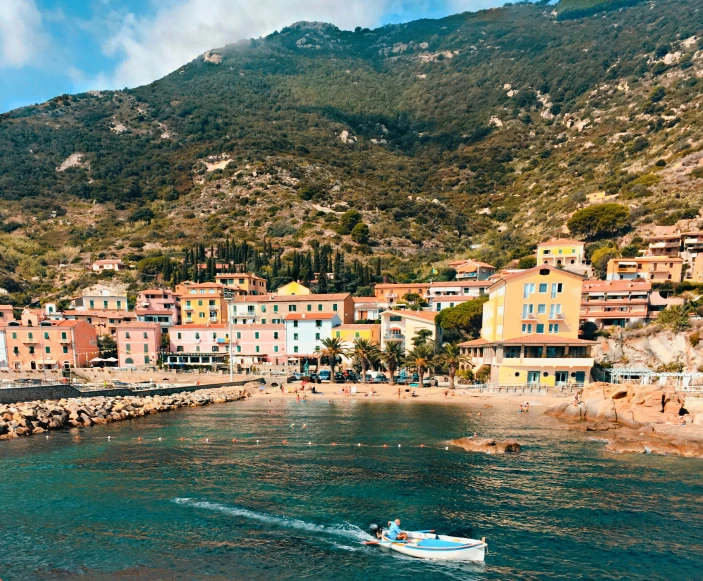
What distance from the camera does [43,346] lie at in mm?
75500

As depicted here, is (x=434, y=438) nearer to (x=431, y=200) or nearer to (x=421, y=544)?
(x=421, y=544)

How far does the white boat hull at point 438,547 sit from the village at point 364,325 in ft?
136

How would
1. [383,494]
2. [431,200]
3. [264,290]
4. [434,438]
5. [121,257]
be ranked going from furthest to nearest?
[431,200], [121,257], [264,290], [434,438], [383,494]

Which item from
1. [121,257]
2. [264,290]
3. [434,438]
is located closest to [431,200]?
[264,290]

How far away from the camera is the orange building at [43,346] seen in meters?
75.4

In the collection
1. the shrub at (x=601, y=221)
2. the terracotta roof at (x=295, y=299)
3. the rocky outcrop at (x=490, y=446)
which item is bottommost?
the rocky outcrop at (x=490, y=446)

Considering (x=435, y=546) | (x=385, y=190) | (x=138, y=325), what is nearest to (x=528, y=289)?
(x=435, y=546)

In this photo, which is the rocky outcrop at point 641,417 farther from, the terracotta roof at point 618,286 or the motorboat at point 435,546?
the terracotta roof at point 618,286

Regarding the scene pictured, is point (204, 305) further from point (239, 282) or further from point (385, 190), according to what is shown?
point (385, 190)

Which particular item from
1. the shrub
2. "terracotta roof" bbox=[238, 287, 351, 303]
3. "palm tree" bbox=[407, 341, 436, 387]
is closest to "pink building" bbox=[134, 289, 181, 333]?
"terracotta roof" bbox=[238, 287, 351, 303]

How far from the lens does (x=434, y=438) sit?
124ft

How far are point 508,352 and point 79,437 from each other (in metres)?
47.9

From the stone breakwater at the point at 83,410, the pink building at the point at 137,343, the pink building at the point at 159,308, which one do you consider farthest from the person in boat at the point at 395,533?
the pink building at the point at 159,308

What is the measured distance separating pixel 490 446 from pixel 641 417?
56.4 ft
